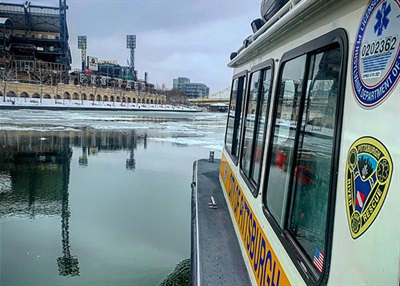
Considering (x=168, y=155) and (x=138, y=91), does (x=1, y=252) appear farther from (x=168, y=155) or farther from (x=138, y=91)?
(x=138, y=91)

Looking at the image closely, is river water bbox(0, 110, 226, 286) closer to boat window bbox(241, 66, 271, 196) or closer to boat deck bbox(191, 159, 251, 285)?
boat deck bbox(191, 159, 251, 285)

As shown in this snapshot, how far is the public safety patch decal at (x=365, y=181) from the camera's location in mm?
1053

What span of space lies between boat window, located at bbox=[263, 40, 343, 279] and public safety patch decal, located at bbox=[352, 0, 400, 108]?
7.8 inches

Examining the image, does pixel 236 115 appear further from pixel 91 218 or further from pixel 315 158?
pixel 91 218

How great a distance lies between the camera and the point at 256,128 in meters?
3.05

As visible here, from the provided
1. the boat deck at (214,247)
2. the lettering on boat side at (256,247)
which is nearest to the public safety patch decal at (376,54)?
the lettering on boat side at (256,247)

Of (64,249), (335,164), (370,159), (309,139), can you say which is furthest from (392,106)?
(64,249)

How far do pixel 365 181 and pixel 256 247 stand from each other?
1.56 meters

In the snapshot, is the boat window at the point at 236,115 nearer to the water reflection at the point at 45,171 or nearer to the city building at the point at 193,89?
the water reflection at the point at 45,171

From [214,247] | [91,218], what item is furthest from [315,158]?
[91,218]

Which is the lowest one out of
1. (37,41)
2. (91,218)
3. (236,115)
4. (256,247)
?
(91,218)

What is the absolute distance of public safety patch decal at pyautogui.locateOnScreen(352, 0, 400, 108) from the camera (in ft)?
3.53

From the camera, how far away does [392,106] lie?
105cm

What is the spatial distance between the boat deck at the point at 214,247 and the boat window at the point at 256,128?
2.33ft
